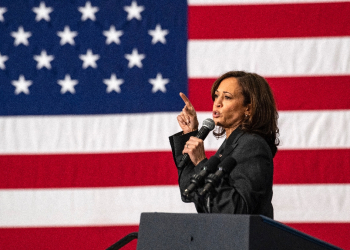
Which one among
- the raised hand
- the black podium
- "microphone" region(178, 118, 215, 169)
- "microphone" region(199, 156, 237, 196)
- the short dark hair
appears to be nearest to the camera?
the black podium

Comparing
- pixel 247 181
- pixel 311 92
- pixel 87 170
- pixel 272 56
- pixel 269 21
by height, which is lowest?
pixel 87 170

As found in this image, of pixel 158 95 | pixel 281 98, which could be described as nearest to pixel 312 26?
pixel 281 98

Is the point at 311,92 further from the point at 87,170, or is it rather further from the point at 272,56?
the point at 87,170

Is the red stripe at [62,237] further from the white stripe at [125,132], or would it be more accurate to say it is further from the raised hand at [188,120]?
the raised hand at [188,120]

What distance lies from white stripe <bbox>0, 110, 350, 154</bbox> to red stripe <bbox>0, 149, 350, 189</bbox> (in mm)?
42

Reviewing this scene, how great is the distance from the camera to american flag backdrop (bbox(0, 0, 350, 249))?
2602mm

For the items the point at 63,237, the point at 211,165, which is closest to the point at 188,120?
the point at 211,165

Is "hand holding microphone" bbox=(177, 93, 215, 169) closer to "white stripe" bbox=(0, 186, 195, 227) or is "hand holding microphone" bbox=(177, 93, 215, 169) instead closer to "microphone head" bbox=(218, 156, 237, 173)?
"microphone head" bbox=(218, 156, 237, 173)

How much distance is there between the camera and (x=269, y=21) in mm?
2705

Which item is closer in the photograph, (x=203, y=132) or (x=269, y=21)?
(x=203, y=132)

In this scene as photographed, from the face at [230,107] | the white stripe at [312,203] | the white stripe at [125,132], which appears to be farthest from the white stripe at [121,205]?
the face at [230,107]

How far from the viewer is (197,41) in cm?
273

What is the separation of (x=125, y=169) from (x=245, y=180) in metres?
1.34

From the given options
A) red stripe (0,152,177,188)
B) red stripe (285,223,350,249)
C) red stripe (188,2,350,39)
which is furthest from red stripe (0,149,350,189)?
red stripe (188,2,350,39)
